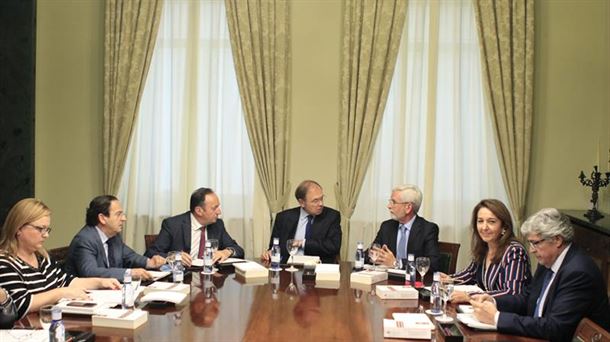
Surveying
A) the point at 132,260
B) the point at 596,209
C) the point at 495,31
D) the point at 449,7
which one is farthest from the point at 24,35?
the point at 596,209

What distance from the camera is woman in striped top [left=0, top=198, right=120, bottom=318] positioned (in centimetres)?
346

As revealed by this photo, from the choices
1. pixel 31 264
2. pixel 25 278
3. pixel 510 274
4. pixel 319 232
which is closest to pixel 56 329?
pixel 25 278

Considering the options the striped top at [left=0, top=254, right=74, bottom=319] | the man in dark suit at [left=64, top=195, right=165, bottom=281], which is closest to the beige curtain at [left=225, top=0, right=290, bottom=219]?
the man in dark suit at [left=64, top=195, right=165, bottom=281]

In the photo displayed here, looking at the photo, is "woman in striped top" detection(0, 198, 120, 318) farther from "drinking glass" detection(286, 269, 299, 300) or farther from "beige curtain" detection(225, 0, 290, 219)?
"beige curtain" detection(225, 0, 290, 219)

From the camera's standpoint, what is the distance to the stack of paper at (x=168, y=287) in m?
3.83

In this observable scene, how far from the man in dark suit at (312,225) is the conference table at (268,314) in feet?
3.80

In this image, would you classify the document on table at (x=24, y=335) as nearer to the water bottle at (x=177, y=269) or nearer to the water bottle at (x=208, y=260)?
the water bottle at (x=177, y=269)

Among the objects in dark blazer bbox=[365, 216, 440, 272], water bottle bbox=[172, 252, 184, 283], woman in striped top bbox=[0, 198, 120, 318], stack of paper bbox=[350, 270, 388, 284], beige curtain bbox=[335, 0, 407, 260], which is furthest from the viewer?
beige curtain bbox=[335, 0, 407, 260]

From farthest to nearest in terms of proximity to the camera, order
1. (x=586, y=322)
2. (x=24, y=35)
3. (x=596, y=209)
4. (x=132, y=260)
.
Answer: (x=24, y=35)
(x=596, y=209)
(x=132, y=260)
(x=586, y=322)

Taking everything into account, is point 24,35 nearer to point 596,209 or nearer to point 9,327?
point 9,327

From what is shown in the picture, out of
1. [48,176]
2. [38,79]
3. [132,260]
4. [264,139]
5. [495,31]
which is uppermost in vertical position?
[495,31]

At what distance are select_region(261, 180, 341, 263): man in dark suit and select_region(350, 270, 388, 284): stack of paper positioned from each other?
3.64ft

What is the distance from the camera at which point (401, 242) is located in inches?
215

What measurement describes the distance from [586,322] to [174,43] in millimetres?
5088
